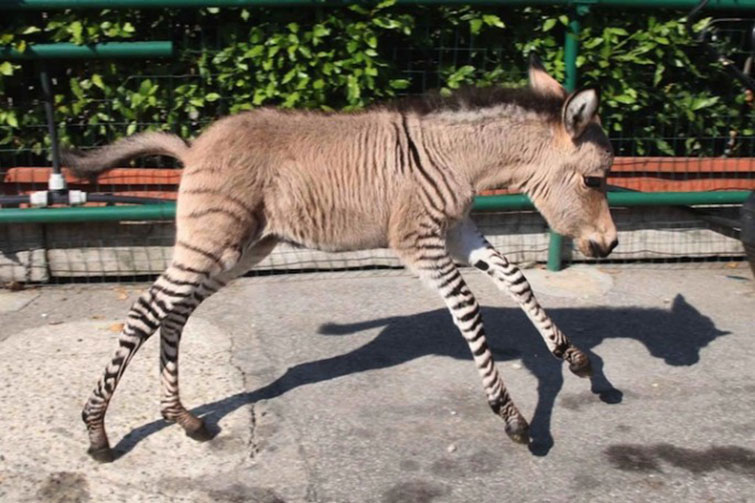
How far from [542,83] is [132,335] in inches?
107

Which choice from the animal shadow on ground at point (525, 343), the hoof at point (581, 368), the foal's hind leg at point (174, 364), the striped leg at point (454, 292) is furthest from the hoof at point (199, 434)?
the hoof at point (581, 368)

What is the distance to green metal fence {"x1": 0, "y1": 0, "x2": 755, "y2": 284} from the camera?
21.1ft

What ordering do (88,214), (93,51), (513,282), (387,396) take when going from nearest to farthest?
(513,282), (387,396), (93,51), (88,214)

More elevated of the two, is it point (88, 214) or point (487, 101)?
point (487, 101)

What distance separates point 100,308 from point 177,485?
2.53 meters

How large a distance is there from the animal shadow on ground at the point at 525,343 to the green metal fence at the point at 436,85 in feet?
2.71

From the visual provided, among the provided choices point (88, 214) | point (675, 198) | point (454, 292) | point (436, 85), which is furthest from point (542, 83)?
point (88, 214)

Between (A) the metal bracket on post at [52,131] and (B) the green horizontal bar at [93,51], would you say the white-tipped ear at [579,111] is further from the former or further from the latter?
(A) the metal bracket on post at [52,131]

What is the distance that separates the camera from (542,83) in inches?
211

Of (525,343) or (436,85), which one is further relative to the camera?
(436,85)

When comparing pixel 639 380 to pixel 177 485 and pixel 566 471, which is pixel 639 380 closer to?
pixel 566 471

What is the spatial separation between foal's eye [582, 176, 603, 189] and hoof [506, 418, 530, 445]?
1.37 m

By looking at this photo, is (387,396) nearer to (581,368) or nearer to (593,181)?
(581,368)

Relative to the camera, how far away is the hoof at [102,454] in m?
4.61
